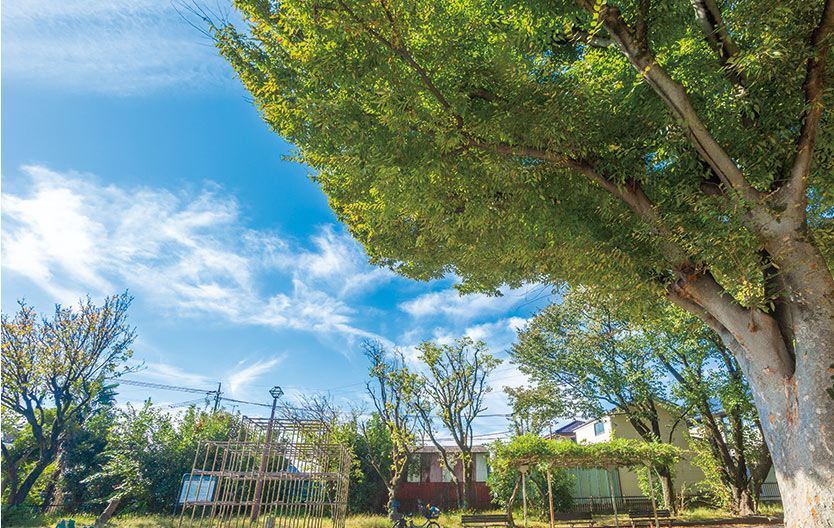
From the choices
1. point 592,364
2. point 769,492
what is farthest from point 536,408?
point 769,492

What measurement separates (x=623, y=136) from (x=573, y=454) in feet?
40.7

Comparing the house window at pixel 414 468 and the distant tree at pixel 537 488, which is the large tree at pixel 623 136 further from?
the house window at pixel 414 468

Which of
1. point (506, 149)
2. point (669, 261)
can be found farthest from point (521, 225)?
point (669, 261)

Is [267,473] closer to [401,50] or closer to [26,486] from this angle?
[401,50]

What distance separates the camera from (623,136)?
5.71m

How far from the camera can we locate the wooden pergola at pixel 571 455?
13.9m

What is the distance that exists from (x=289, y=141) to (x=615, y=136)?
4.56 m

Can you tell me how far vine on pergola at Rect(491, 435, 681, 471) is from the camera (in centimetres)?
1389

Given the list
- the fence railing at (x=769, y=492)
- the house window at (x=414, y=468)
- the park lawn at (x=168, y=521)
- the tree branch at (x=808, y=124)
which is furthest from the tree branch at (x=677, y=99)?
the fence railing at (x=769, y=492)

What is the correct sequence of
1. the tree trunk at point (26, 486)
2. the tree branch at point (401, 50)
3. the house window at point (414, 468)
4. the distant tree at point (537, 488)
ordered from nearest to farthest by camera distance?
1. the tree branch at point (401, 50)
2. the tree trunk at point (26, 486)
3. the distant tree at point (537, 488)
4. the house window at point (414, 468)

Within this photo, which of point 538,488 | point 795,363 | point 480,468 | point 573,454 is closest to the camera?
point 795,363

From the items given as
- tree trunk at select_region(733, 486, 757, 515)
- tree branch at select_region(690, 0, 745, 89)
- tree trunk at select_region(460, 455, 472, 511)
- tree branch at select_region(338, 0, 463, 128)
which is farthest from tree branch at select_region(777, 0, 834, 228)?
tree trunk at select_region(733, 486, 757, 515)

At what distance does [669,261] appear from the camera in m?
5.38

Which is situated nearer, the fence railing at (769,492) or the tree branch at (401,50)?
the tree branch at (401,50)
